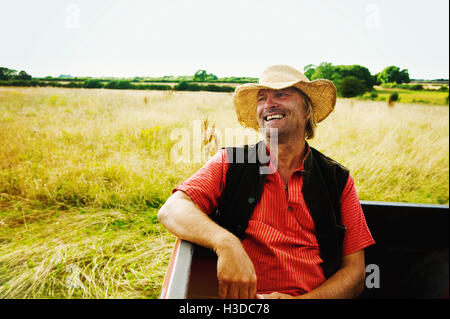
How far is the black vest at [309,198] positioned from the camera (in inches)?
56.2

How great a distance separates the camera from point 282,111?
5.29 ft

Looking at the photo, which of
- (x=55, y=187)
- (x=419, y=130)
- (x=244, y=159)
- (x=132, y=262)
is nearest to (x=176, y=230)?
(x=244, y=159)

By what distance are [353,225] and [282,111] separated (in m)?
0.82

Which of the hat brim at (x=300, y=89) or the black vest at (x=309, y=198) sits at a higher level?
the hat brim at (x=300, y=89)

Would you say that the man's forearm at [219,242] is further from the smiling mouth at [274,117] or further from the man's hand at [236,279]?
the smiling mouth at [274,117]

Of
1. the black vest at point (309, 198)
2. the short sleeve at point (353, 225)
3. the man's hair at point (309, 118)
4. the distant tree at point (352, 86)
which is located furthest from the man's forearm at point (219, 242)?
the distant tree at point (352, 86)

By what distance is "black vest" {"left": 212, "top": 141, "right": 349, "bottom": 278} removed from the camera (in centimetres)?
143

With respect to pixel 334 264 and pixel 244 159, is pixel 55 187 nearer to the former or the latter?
pixel 244 159

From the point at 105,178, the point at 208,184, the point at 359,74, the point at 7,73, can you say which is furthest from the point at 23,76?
the point at 359,74

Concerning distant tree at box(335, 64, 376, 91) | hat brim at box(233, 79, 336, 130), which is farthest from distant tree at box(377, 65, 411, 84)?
hat brim at box(233, 79, 336, 130)

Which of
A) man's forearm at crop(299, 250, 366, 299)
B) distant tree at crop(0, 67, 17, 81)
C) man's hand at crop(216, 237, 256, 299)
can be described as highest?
distant tree at crop(0, 67, 17, 81)

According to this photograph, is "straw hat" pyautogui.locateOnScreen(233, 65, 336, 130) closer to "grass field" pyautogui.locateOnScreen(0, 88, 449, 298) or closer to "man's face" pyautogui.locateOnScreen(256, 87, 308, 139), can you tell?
"man's face" pyautogui.locateOnScreen(256, 87, 308, 139)

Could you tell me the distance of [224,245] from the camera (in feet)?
3.52

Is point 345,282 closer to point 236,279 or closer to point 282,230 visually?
point 282,230
